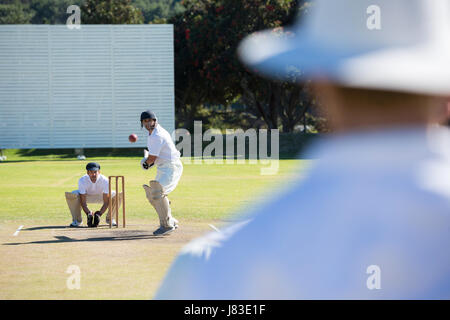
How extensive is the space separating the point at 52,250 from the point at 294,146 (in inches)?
1085

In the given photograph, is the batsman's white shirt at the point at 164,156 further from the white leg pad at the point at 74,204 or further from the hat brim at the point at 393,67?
the hat brim at the point at 393,67

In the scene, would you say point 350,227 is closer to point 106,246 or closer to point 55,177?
point 106,246

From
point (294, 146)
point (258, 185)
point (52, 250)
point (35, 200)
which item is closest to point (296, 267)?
point (52, 250)

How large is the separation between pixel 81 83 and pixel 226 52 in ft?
27.1

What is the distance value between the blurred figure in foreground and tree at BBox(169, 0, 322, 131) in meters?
36.0

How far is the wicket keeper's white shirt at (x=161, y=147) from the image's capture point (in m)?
10.6

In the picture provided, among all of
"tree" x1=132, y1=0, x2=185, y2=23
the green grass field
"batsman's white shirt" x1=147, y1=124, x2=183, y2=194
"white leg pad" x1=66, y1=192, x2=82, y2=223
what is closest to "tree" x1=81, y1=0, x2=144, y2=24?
the green grass field

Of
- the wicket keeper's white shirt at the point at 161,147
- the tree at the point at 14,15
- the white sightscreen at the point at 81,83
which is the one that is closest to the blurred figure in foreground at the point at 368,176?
the wicket keeper's white shirt at the point at 161,147

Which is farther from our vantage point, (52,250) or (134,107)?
(134,107)

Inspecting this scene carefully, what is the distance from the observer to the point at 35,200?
1638 centimetres

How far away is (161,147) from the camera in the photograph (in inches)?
420

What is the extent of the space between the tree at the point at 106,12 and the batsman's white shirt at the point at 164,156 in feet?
119

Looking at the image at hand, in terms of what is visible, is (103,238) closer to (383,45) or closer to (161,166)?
(161,166)

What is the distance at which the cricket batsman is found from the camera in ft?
34.9
